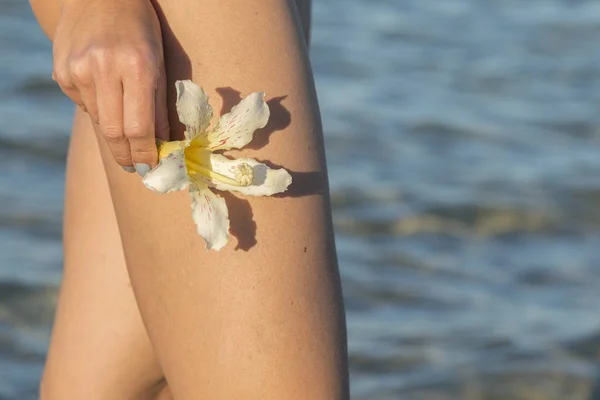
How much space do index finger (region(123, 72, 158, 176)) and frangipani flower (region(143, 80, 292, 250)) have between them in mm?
32

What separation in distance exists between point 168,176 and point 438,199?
358cm

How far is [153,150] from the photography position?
149 cm

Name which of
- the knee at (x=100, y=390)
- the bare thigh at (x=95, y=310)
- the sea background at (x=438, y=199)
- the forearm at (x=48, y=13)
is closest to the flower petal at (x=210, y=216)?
the forearm at (x=48, y=13)

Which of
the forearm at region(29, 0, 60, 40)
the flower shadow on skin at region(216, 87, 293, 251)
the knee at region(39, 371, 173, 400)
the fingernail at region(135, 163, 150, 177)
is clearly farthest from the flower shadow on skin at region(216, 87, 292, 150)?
the knee at region(39, 371, 173, 400)

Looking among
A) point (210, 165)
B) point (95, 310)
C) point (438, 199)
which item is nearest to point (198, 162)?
point (210, 165)

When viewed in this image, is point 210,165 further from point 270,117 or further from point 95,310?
point 95,310

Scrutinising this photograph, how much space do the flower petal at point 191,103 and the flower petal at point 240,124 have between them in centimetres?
3

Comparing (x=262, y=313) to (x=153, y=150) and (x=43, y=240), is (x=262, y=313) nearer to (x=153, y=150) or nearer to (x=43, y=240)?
(x=153, y=150)

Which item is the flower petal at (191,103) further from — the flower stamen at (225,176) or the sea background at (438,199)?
the sea background at (438,199)

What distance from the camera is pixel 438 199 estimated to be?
4.94 metres

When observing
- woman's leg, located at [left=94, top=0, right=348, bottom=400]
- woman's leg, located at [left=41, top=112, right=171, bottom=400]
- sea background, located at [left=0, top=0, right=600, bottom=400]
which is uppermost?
sea background, located at [left=0, top=0, right=600, bottom=400]

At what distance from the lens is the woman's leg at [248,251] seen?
151 centimetres

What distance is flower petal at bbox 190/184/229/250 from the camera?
1.44m

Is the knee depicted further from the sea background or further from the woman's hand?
the sea background
